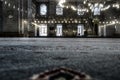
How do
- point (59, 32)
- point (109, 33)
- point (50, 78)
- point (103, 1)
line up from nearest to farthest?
point (50, 78), point (103, 1), point (109, 33), point (59, 32)

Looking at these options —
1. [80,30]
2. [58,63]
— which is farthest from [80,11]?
[58,63]

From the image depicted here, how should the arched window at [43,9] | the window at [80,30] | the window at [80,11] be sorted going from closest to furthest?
1. the window at [80,11]
2. the window at [80,30]
3. the arched window at [43,9]

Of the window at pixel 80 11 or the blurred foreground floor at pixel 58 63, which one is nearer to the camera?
the blurred foreground floor at pixel 58 63

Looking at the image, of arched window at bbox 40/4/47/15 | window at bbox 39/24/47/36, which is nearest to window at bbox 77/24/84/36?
window at bbox 39/24/47/36

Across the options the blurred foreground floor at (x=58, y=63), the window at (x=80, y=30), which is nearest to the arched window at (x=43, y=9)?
the window at (x=80, y=30)

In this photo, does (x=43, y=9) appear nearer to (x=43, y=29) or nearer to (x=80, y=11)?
(x=43, y=29)

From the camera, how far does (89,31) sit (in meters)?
37.0

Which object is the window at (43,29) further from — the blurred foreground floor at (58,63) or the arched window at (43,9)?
the blurred foreground floor at (58,63)

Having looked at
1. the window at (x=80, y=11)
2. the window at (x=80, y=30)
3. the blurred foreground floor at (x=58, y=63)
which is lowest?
the blurred foreground floor at (x=58, y=63)

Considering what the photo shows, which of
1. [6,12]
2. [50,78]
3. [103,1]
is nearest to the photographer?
[50,78]

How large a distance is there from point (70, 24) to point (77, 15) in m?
1.55

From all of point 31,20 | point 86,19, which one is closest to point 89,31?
point 86,19

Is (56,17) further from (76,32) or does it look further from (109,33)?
(109,33)

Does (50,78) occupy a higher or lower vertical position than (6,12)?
lower
